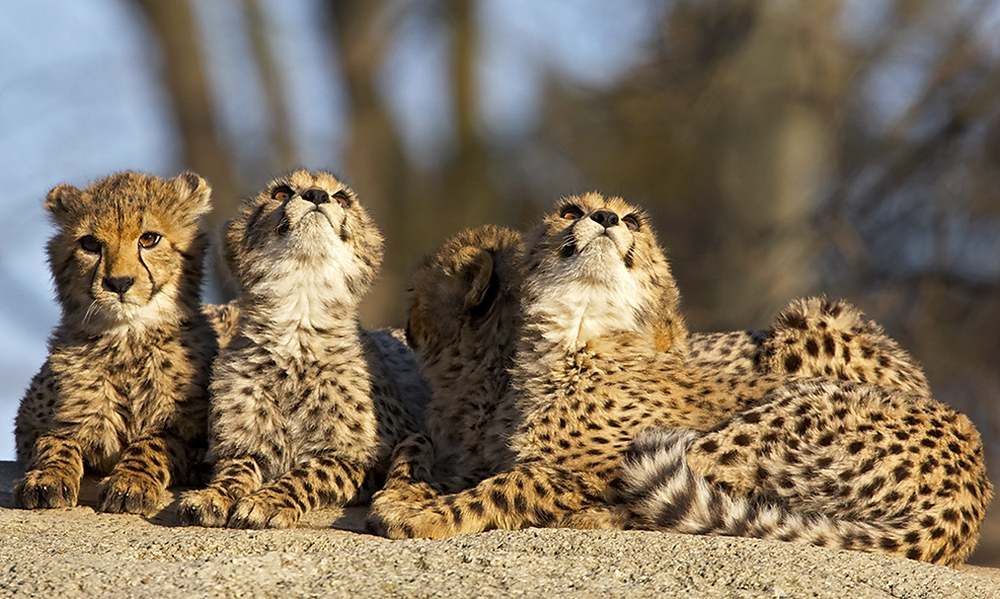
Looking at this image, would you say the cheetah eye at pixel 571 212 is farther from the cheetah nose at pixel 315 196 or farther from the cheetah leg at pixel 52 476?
the cheetah leg at pixel 52 476

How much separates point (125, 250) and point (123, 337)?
39cm

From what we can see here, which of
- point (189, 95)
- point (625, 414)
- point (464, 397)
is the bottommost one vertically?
point (625, 414)

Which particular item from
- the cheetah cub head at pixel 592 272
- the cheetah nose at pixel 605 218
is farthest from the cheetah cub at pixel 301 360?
the cheetah nose at pixel 605 218

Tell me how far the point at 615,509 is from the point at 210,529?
4.79 feet

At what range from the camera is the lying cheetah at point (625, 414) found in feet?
14.0

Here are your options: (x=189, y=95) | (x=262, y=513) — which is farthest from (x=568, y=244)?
(x=189, y=95)

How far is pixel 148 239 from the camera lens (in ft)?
16.6

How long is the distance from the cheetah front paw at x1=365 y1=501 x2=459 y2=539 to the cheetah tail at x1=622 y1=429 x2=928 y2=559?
695 millimetres

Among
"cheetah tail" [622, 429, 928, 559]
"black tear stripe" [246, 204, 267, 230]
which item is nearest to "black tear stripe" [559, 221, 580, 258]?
"cheetah tail" [622, 429, 928, 559]

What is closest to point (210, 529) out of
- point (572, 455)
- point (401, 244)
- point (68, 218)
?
point (572, 455)

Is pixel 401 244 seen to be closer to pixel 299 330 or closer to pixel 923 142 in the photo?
pixel 923 142

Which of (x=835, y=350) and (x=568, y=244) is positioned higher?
(x=835, y=350)

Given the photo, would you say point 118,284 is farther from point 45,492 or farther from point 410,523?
point 410,523

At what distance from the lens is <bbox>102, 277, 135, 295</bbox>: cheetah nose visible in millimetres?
4879
